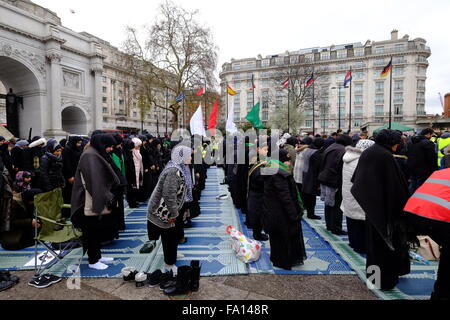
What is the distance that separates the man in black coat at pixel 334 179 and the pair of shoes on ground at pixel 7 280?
5.27 metres

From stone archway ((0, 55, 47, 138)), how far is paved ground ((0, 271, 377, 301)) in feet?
75.8

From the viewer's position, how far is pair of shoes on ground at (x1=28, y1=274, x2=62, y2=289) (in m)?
3.35

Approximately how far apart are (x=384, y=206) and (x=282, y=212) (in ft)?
4.17

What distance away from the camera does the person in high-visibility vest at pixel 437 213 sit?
213cm

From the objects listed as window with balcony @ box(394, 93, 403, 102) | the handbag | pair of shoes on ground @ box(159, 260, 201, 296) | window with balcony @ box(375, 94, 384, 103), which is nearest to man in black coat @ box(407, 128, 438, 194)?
the handbag

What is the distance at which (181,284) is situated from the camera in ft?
10.2

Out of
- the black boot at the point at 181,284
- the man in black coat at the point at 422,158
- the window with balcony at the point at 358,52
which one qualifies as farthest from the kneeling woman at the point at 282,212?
the window with balcony at the point at 358,52

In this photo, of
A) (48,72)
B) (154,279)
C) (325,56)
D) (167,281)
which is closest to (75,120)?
(48,72)

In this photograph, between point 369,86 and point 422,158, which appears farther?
point 369,86

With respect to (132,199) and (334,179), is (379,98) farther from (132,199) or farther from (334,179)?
(132,199)

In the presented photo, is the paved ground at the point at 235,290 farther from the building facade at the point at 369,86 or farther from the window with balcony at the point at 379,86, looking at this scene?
the window with balcony at the point at 379,86
